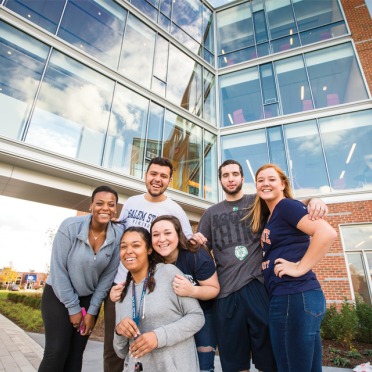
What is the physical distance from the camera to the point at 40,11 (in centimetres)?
691

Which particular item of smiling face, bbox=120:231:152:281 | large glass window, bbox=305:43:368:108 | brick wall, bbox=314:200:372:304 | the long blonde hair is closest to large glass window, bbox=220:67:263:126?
large glass window, bbox=305:43:368:108

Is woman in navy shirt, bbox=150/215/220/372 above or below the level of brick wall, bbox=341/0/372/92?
below

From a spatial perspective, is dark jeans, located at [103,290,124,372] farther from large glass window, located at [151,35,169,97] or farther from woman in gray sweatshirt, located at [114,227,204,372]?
large glass window, located at [151,35,169,97]

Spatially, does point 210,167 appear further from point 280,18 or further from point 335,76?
point 280,18

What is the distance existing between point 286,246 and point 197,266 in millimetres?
705

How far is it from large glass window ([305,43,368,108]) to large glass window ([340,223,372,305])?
4760mm

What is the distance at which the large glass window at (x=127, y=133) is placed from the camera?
23.8ft

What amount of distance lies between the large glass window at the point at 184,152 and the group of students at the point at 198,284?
5901 millimetres

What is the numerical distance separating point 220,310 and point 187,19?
13.2 m

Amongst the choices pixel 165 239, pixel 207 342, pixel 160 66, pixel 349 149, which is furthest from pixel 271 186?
pixel 160 66

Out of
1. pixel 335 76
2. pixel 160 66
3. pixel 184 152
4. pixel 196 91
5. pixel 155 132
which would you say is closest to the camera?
pixel 155 132

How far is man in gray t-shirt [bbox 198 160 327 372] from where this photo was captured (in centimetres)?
188

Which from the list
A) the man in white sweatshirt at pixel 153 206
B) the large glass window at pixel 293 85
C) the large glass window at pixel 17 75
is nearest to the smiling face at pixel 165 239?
the man in white sweatshirt at pixel 153 206

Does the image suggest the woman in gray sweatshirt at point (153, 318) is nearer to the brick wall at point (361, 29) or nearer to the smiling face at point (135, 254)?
the smiling face at point (135, 254)
